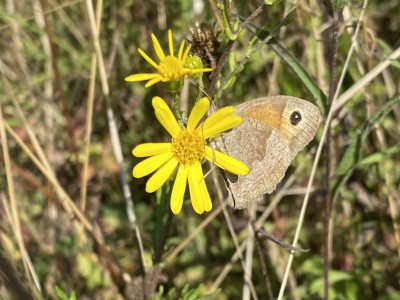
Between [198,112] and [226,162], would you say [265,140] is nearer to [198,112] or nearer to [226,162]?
[226,162]

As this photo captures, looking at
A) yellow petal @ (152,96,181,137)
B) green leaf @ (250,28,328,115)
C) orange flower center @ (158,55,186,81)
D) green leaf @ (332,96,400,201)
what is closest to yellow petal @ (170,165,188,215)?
yellow petal @ (152,96,181,137)

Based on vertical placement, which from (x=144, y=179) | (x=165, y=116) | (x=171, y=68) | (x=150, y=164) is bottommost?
(x=144, y=179)

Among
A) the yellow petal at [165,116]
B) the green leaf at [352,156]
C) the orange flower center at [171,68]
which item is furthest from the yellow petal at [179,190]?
the green leaf at [352,156]

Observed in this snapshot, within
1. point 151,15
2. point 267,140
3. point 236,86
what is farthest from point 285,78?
point 267,140

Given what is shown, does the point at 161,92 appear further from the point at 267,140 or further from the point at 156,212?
the point at 267,140

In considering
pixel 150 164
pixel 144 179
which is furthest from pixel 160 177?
pixel 144 179

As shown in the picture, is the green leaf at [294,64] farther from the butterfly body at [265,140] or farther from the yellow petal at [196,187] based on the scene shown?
the yellow petal at [196,187]
